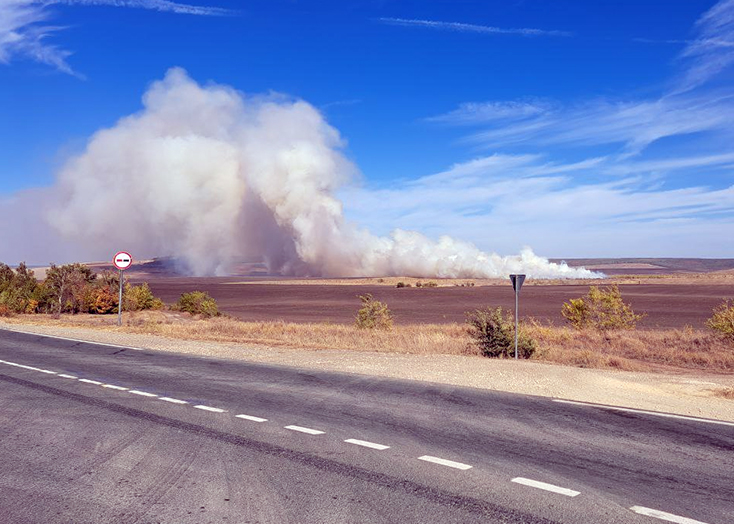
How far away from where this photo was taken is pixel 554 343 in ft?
66.4

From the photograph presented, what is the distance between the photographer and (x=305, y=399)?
9438mm

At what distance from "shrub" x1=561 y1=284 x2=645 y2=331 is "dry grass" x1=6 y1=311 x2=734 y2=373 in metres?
3.14

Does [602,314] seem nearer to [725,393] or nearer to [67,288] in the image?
[725,393]

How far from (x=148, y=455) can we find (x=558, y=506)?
12.7ft

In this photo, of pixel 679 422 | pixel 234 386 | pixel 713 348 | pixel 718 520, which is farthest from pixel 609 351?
pixel 718 520

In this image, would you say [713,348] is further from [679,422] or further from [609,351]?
[679,422]

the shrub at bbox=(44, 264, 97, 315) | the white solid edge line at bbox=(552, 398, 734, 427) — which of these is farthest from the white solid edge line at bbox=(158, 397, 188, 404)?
the shrub at bbox=(44, 264, 97, 315)

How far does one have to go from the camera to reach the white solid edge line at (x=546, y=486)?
17.0ft

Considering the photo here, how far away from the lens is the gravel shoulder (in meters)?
9.62

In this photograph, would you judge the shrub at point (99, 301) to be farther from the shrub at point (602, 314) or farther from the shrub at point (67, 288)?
the shrub at point (602, 314)

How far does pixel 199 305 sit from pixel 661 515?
36.0m

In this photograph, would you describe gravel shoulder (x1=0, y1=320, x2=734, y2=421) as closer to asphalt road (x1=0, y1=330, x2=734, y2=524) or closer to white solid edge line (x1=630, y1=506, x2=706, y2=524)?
asphalt road (x1=0, y1=330, x2=734, y2=524)

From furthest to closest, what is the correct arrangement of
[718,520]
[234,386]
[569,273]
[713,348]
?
[569,273] → [713,348] → [234,386] → [718,520]

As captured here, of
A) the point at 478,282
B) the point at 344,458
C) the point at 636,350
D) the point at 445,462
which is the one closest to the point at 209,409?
the point at 344,458
